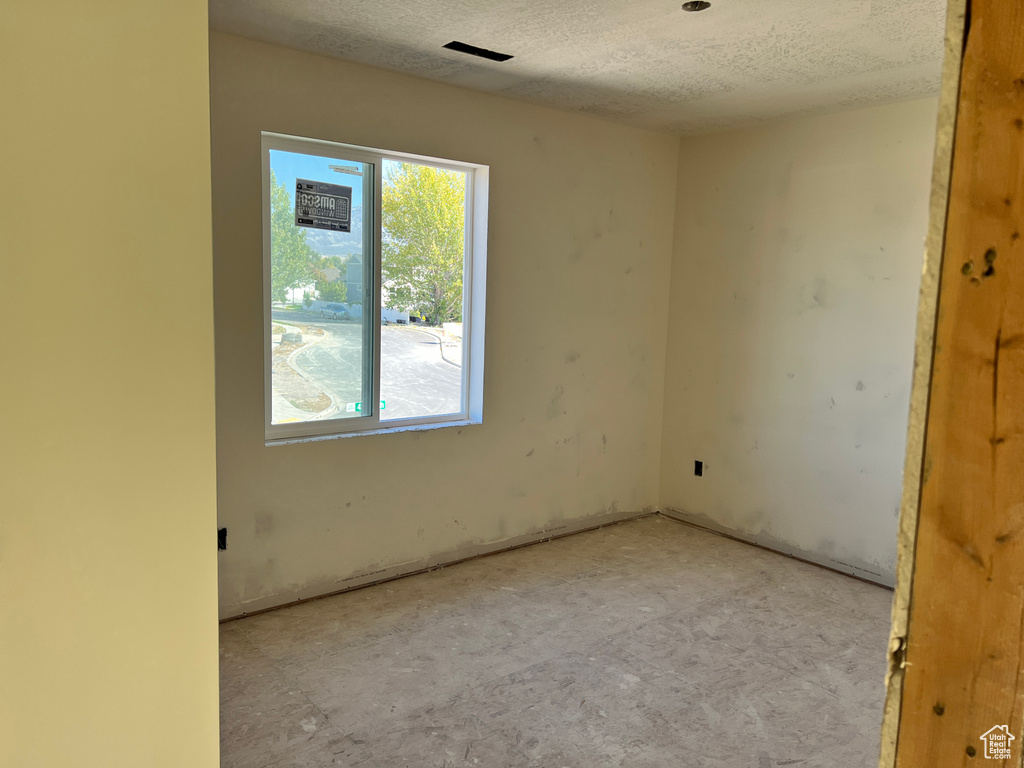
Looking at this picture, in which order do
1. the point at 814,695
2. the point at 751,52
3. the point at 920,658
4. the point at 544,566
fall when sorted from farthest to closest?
the point at 544,566 → the point at 751,52 → the point at 814,695 → the point at 920,658

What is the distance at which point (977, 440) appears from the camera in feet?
2.54

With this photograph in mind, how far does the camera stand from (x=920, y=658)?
83cm

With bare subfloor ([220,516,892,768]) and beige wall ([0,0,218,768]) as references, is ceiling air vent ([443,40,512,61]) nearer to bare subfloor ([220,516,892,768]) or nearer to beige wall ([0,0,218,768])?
beige wall ([0,0,218,768])

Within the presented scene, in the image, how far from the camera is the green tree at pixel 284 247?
128 inches

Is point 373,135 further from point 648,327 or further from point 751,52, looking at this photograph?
point 648,327

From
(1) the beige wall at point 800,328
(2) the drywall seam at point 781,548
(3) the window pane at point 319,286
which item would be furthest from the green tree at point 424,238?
(2) the drywall seam at point 781,548

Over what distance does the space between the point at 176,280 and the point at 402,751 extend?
1691mm

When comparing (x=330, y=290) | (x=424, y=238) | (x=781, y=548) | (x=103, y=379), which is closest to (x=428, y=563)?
(x=330, y=290)

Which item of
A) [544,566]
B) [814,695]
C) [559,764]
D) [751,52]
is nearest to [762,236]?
[751,52]

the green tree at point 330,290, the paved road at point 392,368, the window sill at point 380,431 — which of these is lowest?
the window sill at point 380,431

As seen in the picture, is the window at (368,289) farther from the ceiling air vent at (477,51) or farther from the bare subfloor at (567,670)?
the bare subfloor at (567,670)

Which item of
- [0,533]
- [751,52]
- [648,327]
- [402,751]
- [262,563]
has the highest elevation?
[751,52]

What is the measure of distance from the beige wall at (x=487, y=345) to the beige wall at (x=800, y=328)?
0.89ft

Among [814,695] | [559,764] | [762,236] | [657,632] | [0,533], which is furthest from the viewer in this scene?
[762,236]
